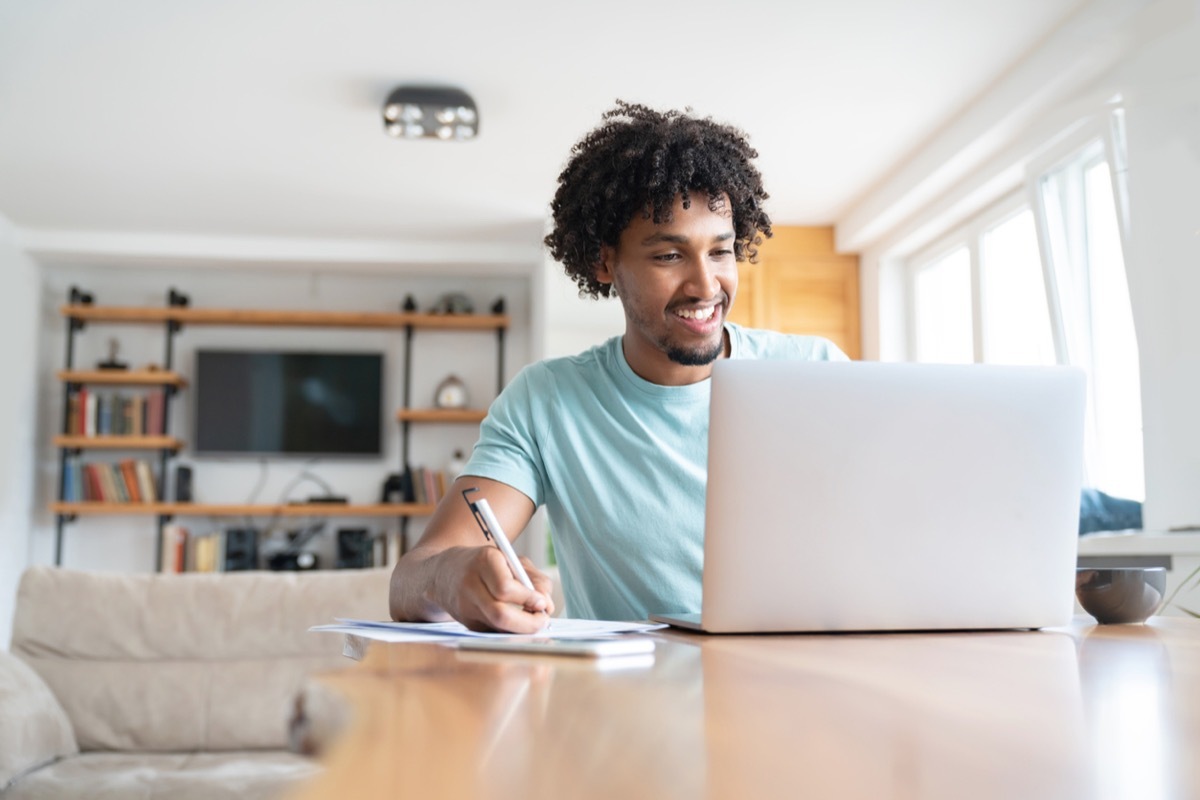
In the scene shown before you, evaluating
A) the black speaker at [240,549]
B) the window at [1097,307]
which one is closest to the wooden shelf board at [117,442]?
the black speaker at [240,549]

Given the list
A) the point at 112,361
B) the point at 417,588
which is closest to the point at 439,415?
the point at 112,361

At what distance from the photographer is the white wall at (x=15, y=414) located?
555 centimetres

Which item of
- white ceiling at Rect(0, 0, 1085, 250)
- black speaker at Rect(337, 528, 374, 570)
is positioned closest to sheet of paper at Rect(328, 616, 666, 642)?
white ceiling at Rect(0, 0, 1085, 250)

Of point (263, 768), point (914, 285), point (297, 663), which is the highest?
point (914, 285)

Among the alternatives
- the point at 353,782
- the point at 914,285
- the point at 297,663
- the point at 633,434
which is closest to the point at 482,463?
the point at 633,434

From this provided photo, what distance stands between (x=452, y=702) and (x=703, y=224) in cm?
121

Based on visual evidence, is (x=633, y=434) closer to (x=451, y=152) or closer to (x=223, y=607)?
(x=223, y=607)

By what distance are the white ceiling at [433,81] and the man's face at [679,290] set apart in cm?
189

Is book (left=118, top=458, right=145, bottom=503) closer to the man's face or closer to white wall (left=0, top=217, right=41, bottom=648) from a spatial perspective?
white wall (left=0, top=217, right=41, bottom=648)

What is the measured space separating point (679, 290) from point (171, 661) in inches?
73.6

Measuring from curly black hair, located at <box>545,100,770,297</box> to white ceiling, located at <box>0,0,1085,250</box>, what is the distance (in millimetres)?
1638

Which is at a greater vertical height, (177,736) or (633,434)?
(633,434)

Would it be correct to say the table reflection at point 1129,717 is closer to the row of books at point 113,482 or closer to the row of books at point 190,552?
the row of books at point 190,552

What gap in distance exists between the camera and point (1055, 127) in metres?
3.73
